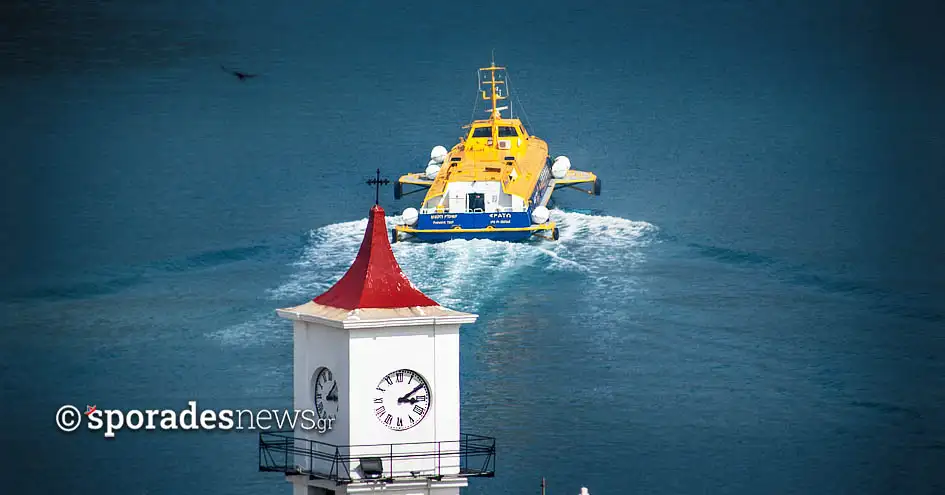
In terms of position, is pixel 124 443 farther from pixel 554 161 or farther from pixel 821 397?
pixel 554 161

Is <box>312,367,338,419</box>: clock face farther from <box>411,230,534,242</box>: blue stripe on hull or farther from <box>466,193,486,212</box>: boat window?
<box>466,193,486,212</box>: boat window

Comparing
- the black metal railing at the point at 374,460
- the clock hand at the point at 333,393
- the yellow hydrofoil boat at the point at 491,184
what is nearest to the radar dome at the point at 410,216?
the yellow hydrofoil boat at the point at 491,184

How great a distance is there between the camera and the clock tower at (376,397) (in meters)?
36.9

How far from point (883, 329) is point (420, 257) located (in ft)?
29.8

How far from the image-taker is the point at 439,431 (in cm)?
3750

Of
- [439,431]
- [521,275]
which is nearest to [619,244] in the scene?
[521,275]

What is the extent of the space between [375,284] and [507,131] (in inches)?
1239

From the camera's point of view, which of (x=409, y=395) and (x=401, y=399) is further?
(x=409, y=395)

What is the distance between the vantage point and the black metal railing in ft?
121

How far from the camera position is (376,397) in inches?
1459

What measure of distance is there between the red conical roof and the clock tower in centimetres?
2

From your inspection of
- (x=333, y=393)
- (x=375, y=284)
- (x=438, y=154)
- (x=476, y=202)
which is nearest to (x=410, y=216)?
(x=476, y=202)

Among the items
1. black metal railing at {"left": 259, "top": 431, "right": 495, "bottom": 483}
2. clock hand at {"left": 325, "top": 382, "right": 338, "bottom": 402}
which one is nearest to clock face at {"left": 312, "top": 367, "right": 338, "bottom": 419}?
clock hand at {"left": 325, "top": 382, "right": 338, "bottom": 402}

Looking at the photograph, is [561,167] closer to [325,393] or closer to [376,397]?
[325,393]
